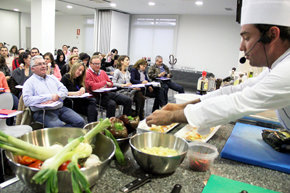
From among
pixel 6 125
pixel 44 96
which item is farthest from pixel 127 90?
pixel 6 125

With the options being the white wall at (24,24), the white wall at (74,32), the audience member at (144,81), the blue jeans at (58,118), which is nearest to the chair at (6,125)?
the blue jeans at (58,118)

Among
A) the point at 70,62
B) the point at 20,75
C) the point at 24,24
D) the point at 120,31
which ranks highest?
the point at 24,24

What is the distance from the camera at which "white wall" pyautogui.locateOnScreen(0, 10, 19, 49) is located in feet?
42.0

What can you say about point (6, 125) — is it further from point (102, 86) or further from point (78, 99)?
point (102, 86)

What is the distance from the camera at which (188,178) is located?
3.23 feet

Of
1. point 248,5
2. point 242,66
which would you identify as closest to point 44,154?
point 248,5

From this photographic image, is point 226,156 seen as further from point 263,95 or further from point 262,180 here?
point 263,95

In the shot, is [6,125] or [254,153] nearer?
[254,153]

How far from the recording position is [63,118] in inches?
118

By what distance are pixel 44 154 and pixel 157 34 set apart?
34.2 ft

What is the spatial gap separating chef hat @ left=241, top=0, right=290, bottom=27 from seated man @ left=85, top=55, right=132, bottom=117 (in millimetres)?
3042

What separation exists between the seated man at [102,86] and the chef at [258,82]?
2905 mm

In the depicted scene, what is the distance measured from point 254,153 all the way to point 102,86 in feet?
10.2

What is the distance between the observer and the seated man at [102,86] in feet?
12.8
